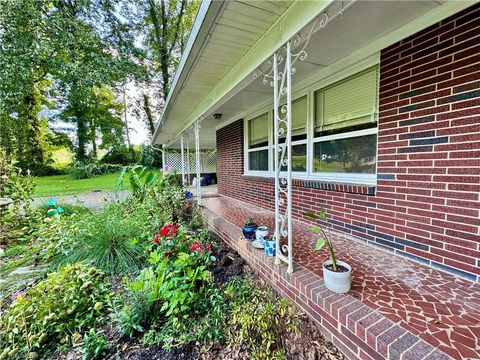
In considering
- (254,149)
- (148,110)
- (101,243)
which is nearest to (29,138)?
(148,110)

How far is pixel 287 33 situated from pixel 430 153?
65.9 inches

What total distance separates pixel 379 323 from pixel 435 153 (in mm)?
1567

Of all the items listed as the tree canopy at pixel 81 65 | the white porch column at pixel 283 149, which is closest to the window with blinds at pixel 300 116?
the white porch column at pixel 283 149

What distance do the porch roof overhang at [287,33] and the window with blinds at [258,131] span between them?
4.12 feet

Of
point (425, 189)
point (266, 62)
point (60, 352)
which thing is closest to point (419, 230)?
point (425, 189)

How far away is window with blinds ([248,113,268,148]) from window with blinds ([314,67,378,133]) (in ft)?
4.95

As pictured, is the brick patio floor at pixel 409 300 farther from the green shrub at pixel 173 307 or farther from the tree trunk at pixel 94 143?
the tree trunk at pixel 94 143

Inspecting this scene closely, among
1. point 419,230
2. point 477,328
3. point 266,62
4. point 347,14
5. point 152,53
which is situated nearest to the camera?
point 477,328

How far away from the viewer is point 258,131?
195 inches

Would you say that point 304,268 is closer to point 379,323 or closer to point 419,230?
point 379,323

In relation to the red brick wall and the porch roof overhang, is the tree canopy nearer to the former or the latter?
the porch roof overhang

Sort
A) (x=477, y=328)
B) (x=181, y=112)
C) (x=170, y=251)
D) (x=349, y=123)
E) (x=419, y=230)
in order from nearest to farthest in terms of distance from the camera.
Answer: (x=477, y=328) < (x=419, y=230) < (x=170, y=251) < (x=349, y=123) < (x=181, y=112)

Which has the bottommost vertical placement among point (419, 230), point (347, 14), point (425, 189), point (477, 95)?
point (419, 230)

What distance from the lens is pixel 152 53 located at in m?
16.8
